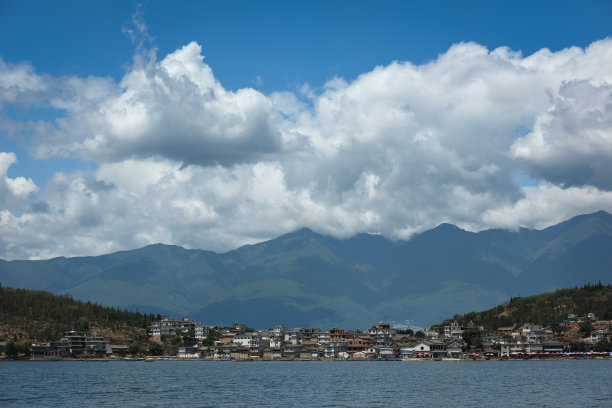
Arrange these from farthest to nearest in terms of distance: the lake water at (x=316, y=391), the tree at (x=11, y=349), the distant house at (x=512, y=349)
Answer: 1. the distant house at (x=512, y=349)
2. the tree at (x=11, y=349)
3. the lake water at (x=316, y=391)

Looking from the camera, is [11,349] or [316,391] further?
[11,349]

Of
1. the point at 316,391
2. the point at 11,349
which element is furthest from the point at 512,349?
the point at 11,349

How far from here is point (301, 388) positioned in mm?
96562

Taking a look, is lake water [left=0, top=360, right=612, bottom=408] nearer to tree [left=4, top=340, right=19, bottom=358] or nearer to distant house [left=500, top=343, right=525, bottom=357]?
distant house [left=500, top=343, right=525, bottom=357]

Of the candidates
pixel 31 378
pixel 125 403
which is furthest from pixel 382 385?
pixel 31 378

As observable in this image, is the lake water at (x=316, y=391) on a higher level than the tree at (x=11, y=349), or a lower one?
lower

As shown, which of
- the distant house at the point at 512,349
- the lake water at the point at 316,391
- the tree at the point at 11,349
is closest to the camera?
the lake water at the point at 316,391

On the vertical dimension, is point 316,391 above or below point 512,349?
below

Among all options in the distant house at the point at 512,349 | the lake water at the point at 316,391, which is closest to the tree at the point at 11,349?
the lake water at the point at 316,391

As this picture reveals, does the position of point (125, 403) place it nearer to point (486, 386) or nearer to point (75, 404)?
point (75, 404)

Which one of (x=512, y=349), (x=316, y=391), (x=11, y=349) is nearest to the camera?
(x=316, y=391)

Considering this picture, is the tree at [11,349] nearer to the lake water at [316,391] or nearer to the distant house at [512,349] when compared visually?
the lake water at [316,391]

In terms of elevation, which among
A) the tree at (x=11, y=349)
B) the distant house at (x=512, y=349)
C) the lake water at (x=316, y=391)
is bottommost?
the lake water at (x=316, y=391)

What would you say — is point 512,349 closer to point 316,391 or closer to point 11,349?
point 316,391
